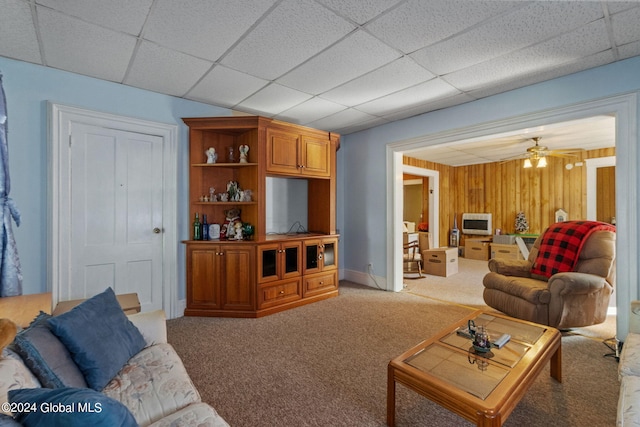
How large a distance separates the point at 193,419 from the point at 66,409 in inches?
19.1

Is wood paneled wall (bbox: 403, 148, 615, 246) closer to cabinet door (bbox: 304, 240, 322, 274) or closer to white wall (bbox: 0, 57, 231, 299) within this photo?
cabinet door (bbox: 304, 240, 322, 274)

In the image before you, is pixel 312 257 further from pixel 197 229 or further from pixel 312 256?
pixel 197 229

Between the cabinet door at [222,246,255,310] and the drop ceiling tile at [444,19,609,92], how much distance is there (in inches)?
109

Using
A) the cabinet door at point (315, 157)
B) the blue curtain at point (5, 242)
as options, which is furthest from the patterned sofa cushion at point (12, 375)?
the cabinet door at point (315, 157)

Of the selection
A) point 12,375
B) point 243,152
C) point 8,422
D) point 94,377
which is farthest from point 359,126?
point 8,422

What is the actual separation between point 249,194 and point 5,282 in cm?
215

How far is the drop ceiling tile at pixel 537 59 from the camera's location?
2.18 meters

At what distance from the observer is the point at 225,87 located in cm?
312

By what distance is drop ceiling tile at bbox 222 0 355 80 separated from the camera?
1938mm

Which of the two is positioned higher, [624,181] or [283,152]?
[283,152]

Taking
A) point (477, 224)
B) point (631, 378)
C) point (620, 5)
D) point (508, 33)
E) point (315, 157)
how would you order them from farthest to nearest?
point (477, 224)
point (315, 157)
point (508, 33)
point (620, 5)
point (631, 378)

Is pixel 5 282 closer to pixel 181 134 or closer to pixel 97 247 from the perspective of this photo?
pixel 97 247

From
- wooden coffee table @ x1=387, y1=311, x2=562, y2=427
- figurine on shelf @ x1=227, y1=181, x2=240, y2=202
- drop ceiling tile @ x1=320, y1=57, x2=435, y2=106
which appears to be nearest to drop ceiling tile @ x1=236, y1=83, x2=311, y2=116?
drop ceiling tile @ x1=320, y1=57, x2=435, y2=106

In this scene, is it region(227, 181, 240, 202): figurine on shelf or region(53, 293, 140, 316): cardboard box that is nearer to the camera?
region(53, 293, 140, 316): cardboard box
